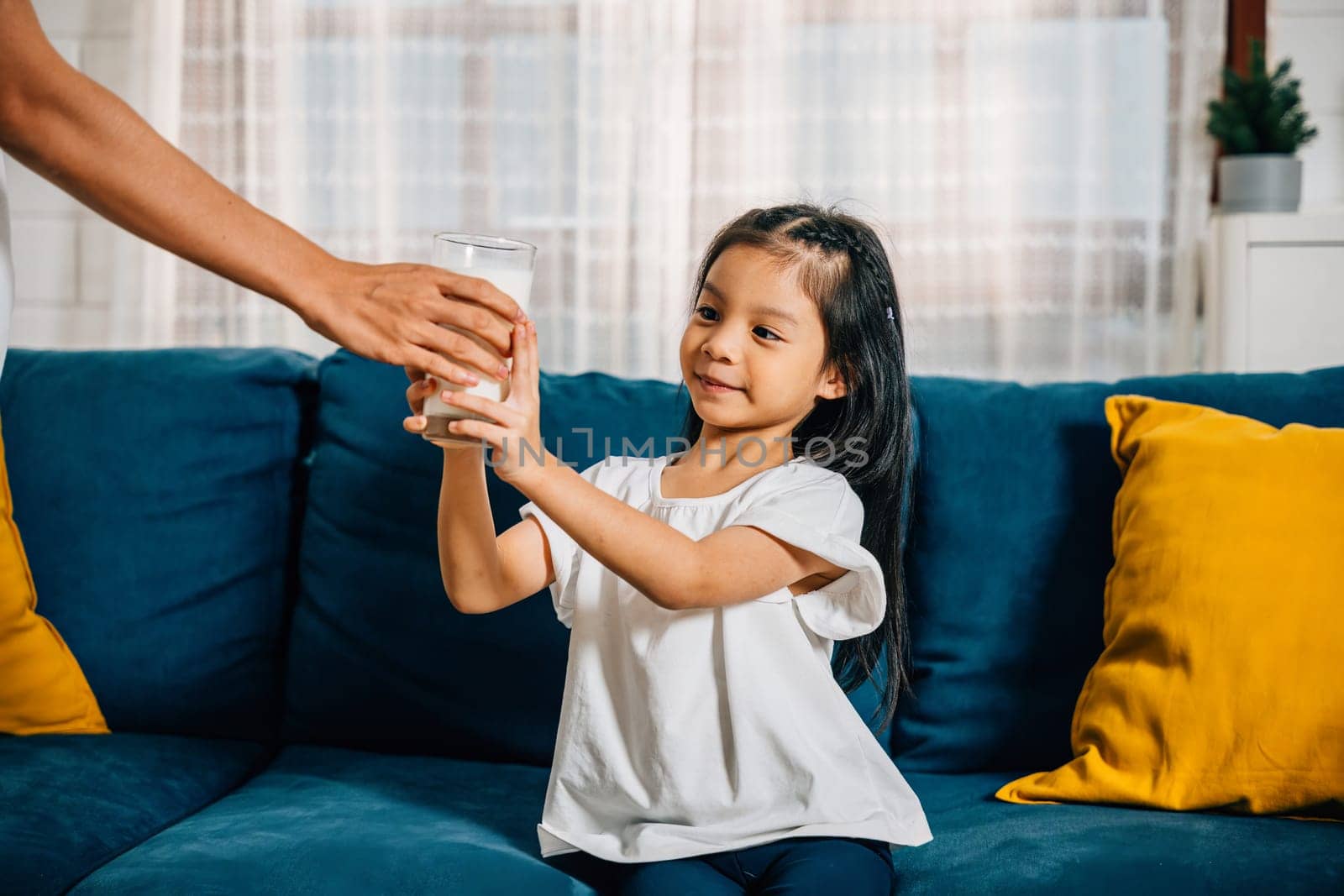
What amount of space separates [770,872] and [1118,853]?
36cm

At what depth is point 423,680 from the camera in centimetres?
161

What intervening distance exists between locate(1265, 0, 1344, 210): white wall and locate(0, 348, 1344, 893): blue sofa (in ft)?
4.54

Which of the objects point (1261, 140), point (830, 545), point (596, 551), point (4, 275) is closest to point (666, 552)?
point (596, 551)

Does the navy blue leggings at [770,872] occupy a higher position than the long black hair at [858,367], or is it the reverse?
the long black hair at [858,367]

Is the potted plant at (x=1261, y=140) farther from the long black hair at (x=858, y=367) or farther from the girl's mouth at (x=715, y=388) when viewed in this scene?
the girl's mouth at (x=715, y=388)

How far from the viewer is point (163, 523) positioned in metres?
1.72

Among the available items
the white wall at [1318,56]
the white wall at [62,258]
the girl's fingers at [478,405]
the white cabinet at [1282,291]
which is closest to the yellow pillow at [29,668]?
the girl's fingers at [478,405]

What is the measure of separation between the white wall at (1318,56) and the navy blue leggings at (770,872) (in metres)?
2.18

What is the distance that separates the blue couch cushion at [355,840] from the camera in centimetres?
117

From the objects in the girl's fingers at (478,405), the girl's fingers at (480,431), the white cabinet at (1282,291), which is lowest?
the girl's fingers at (480,431)

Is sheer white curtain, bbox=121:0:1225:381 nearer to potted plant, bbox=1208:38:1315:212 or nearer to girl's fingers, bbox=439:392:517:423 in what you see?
potted plant, bbox=1208:38:1315:212

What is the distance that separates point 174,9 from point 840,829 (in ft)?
9.00

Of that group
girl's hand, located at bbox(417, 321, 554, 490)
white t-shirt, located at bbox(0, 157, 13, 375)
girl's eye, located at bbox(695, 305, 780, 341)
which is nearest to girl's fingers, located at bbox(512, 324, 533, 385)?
girl's hand, located at bbox(417, 321, 554, 490)

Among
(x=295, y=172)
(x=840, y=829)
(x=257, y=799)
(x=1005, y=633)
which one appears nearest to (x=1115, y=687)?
(x=1005, y=633)
